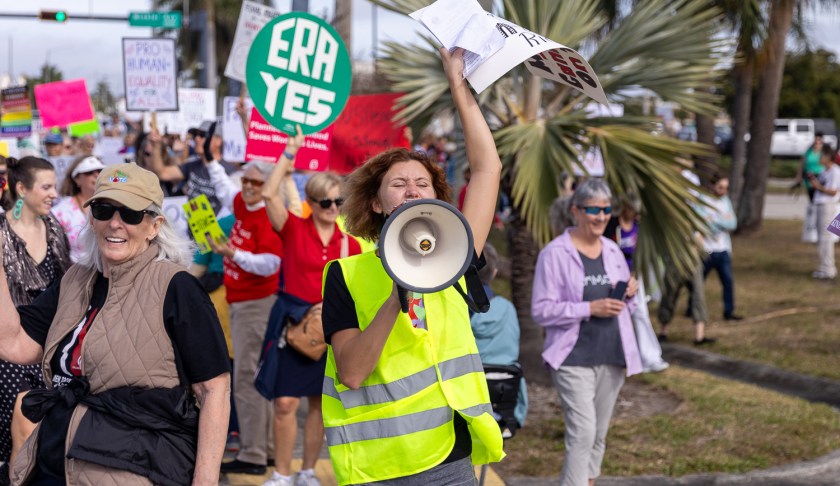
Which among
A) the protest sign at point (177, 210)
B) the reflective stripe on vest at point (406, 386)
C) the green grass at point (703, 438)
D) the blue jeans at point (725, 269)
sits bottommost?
the green grass at point (703, 438)

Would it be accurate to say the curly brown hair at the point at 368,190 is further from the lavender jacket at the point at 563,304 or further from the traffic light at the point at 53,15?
the traffic light at the point at 53,15

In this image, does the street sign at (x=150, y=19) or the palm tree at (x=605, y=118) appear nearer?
the palm tree at (x=605, y=118)

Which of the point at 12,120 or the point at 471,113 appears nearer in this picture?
the point at 471,113

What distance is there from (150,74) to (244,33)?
219 cm

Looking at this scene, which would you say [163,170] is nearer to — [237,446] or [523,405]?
[237,446]

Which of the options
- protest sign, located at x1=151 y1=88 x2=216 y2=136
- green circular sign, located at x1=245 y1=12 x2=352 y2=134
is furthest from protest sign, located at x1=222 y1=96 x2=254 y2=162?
protest sign, located at x1=151 y1=88 x2=216 y2=136

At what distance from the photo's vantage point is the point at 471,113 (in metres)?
3.28

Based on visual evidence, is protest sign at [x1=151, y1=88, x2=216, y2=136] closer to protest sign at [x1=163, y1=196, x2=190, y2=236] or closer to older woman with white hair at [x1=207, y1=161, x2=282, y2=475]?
protest sign at [x1=163, y1=196, x2=190, y2=236]

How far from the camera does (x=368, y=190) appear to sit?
3387 mm

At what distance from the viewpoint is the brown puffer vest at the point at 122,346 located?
10.6 ft

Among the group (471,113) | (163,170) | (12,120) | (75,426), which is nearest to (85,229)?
(75,426)

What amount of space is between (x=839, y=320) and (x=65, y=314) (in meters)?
10.5

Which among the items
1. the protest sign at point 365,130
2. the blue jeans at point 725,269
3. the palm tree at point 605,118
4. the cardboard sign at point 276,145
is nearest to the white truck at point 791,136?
the blue jeans at point 725,269

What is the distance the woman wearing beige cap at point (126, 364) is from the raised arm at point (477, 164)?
85cm
